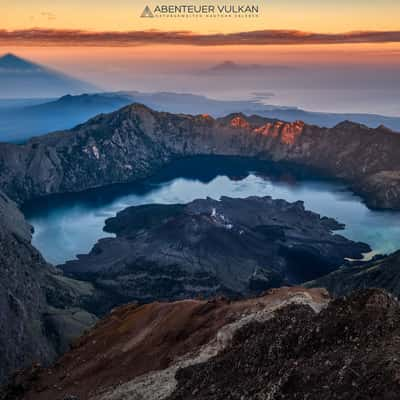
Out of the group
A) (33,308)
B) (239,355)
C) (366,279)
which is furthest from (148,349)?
(366,279)

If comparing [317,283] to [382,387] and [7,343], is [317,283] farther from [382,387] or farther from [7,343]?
[382,387]

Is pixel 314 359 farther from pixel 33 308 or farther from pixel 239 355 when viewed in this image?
pixel 33 308

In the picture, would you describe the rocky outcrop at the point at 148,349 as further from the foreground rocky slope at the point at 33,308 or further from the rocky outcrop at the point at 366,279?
the rocky outcrop at the point at 366,279

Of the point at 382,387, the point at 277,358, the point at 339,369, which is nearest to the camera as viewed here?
the point at 382,387

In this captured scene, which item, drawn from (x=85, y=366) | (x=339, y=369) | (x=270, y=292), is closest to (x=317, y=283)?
(x=270, y=292)

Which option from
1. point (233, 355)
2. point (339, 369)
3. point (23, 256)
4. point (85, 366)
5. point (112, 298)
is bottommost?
point (112, 298)

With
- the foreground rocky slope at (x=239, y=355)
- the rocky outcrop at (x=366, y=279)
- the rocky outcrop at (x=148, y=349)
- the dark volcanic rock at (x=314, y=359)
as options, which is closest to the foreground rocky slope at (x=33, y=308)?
the rocky outcrop at (x=148, y=349)
